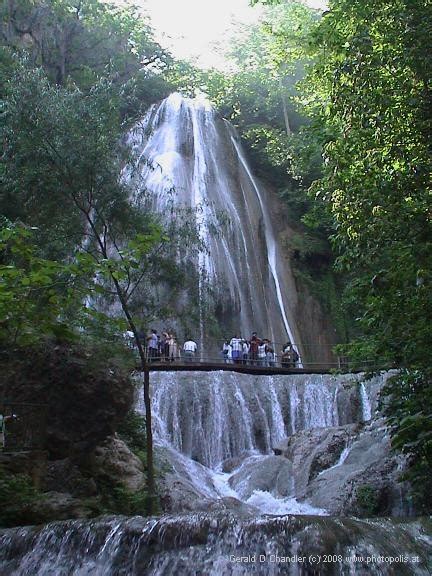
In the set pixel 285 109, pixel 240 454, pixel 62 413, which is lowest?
pixel 240 454

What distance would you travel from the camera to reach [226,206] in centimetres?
2438

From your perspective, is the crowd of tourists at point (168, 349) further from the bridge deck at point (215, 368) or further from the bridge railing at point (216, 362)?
the bridge deck at point (215, 368)

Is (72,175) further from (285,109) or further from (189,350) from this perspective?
(285,109)

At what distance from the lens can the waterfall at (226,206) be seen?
2155 centimetres

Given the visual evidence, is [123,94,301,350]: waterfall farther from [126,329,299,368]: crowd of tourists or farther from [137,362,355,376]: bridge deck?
[137,362,355,376]: bridge deck

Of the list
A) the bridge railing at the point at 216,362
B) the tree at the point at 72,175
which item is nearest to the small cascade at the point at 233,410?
the bridge railing at the point at 216,362

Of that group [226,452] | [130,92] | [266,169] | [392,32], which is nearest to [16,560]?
[392,32]

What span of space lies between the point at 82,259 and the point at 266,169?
1007 inches

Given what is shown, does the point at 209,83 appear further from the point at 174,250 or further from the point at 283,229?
the point at 174,250

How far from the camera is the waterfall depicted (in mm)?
21547

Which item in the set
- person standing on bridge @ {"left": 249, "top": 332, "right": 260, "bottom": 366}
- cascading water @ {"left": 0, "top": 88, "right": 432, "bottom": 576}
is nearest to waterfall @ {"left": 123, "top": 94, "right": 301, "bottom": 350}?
cascading water @ {"left": 0, "top": 88, "right": 432, "bottom": 576}

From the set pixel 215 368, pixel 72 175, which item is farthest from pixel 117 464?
pixel 215 368

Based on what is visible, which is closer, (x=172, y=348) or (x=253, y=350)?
(x=172, y=348)

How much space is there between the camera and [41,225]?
9.30 m
